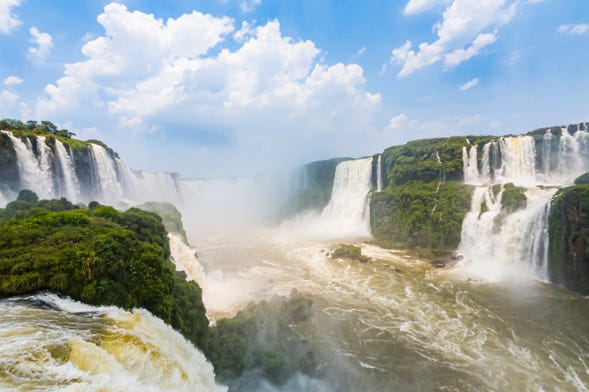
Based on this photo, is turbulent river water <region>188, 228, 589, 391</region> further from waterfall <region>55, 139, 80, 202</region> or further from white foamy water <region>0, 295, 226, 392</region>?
waterfall <region>55, 139, 80, 202</region>

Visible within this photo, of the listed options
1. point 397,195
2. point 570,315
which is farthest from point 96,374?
point 397,195

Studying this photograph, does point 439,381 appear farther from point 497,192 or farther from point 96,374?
point 497,192

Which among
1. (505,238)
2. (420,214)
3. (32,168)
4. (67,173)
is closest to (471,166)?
(420,214)

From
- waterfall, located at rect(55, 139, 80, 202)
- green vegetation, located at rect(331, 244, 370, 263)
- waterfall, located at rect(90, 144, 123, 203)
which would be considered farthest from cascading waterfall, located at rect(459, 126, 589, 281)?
waterfall, located at rect(90, 144, 123, 203)

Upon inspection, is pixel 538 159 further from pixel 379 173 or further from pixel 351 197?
pixel 351 197

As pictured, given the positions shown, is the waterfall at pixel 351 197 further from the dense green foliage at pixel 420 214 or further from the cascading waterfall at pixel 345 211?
the dense green foliage at pixel 420 214

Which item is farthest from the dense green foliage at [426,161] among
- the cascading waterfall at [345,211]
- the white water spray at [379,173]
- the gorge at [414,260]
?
the cascading waterfall at [345,211]
